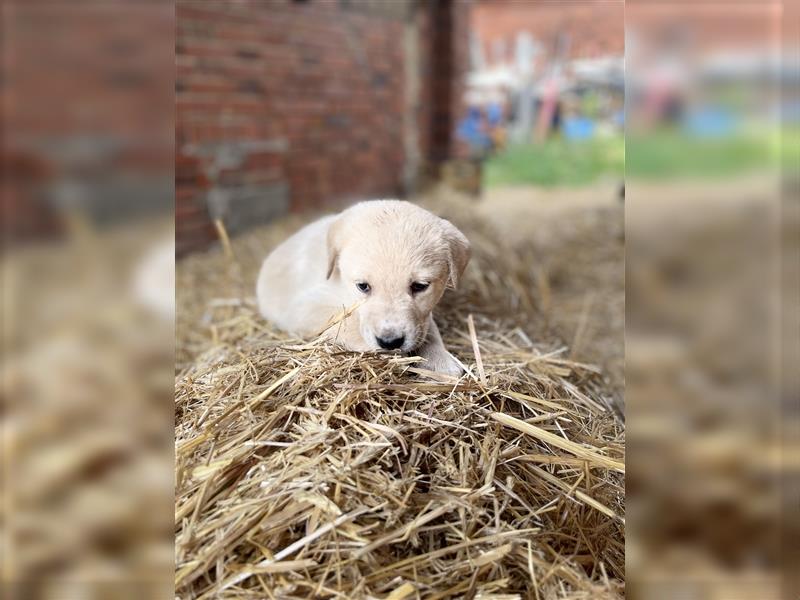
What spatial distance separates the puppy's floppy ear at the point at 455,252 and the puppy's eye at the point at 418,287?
182 millimetres

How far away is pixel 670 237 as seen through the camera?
4.07ft

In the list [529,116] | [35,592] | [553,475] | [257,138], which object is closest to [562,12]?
[529,116]

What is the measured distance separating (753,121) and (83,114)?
1192 millimetres

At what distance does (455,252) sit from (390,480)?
1.20 m

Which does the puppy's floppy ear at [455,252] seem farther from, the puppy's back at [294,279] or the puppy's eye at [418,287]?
the puppy's back at [294,279]

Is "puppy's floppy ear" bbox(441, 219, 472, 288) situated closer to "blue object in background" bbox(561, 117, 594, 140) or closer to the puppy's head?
the puppy's head

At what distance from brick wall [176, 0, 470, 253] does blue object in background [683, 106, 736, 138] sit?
4.93m

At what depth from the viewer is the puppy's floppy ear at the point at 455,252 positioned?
9.71ft

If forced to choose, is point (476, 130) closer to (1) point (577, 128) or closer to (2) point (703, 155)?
(1) point (577, 128)

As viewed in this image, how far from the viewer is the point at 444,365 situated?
286cm

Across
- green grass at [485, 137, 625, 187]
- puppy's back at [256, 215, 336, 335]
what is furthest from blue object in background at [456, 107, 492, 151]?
puppy's back at [256, 215, 336, 335]

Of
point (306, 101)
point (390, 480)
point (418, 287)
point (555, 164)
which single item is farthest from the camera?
point (555, 164)

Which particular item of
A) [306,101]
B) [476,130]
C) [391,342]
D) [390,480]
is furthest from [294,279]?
[476,130]

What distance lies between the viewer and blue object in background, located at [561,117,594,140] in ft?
60.2
